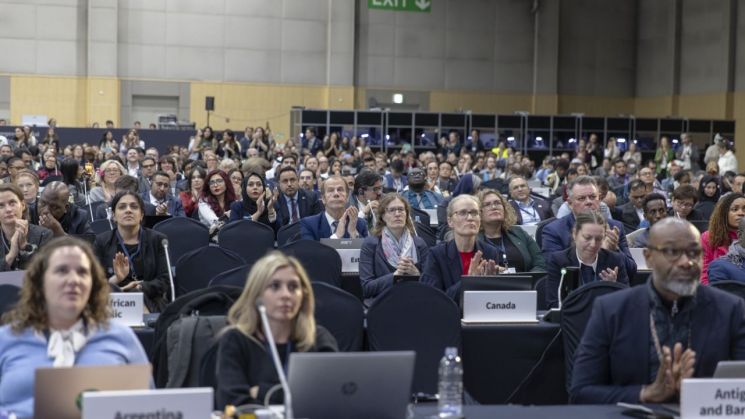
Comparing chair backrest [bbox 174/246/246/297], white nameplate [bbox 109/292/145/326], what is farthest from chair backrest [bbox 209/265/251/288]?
chair backrest [bbox 174/246/246/297]

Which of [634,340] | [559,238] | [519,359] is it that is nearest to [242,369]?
[634,340]

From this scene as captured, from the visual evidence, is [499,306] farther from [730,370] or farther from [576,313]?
[730,370]

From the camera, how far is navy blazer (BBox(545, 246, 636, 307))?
21.6ft

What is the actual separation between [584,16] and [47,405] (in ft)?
98.7

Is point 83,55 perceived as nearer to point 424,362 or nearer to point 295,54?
point 295,54

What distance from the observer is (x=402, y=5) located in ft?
92.9

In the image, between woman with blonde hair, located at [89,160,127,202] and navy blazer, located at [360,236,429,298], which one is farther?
woman with blonde hair, located at [89,160,127,202]

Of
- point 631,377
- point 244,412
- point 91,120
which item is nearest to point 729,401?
point 631,377

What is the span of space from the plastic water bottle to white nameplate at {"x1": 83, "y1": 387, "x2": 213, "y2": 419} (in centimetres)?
91

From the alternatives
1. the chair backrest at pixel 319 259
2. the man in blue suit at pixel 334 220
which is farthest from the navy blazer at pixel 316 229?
the chair backrest at pixel 319 259

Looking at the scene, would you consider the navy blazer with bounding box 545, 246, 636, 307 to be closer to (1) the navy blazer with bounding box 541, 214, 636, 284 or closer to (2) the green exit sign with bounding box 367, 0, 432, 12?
A: (1) the navy blazer with bounding box 541, 214, 636, 284

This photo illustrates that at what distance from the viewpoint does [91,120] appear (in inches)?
1115

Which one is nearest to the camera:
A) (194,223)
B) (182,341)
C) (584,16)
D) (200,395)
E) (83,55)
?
(200,395)

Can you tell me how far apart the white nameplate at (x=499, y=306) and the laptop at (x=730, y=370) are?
2261mm
